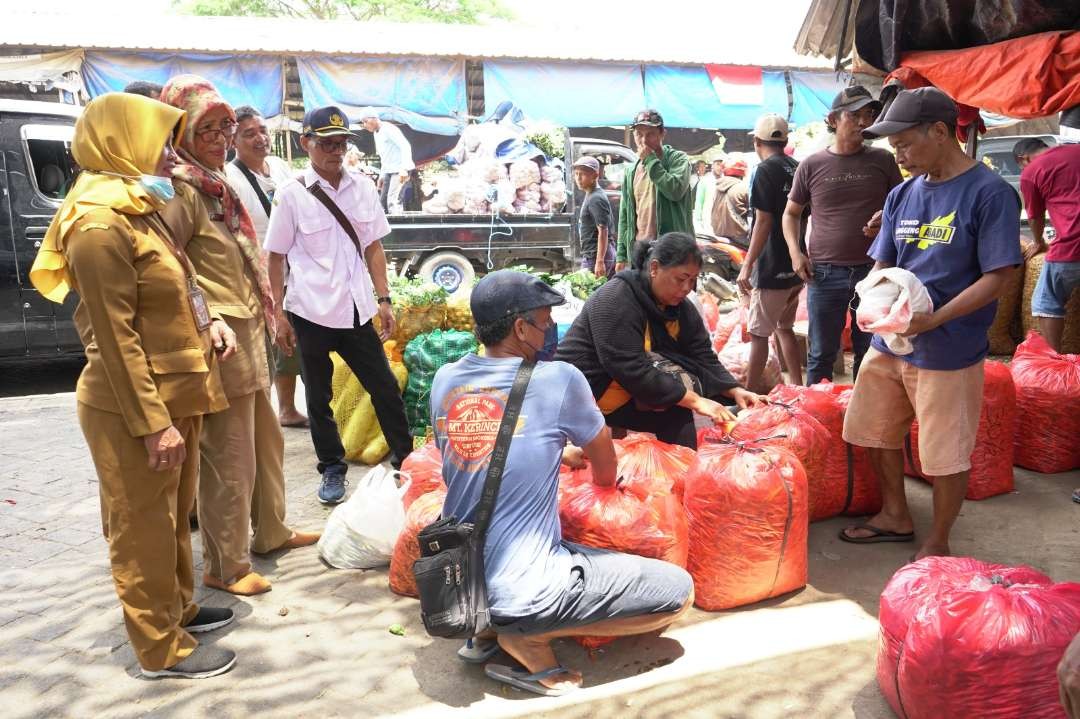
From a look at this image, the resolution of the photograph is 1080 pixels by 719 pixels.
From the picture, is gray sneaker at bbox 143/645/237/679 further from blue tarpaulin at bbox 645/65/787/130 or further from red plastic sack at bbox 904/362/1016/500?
blue tarpaulin at bbox 645/65/787/130

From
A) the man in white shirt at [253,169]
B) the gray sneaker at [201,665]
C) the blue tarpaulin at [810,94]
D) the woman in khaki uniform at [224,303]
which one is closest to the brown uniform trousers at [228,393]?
the woman in khaki uniform at [224,303]

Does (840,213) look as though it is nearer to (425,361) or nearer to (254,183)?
(425,361)

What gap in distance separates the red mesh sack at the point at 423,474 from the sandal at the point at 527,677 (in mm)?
1035

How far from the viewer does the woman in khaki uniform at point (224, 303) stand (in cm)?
330

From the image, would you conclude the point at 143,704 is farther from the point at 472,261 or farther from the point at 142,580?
the point at 472,261

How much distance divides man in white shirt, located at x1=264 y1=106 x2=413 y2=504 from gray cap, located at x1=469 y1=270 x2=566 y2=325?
6.15 ft

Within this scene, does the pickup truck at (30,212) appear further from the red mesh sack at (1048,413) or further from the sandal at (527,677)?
the red mesh sack at (1048,413)

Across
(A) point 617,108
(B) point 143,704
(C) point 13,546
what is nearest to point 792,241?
(B) point 143,704

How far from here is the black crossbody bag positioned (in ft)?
8.52

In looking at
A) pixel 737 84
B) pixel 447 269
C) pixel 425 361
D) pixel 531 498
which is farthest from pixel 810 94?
pixel 531 498

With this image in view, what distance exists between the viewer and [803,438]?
3715 mm

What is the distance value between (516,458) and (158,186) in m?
1.49

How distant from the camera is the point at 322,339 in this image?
450 centimetres

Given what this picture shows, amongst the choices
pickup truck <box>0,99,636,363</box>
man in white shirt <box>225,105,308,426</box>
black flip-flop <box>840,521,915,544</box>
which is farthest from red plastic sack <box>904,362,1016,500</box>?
pickup truck <box>0,99,636,363</box>
